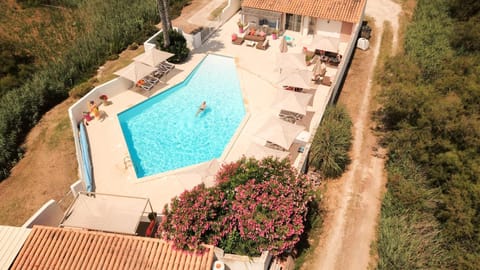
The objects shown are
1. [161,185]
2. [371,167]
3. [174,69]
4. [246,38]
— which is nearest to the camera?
[161,185]

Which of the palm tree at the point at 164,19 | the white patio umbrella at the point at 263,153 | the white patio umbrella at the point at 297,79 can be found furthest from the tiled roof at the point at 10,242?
the palm tree at the point at 164,19

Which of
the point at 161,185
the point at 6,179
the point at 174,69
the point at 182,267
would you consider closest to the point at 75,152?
the point at 6,179

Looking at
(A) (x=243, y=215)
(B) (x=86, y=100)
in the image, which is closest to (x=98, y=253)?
(A) (x=243, y=215)

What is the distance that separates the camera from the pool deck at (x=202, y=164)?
1969 centimetres

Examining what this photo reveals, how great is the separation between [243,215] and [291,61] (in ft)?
51.7

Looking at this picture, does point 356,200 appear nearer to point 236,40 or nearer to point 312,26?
point 312,26

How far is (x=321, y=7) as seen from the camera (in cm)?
3111

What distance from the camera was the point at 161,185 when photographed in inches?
794

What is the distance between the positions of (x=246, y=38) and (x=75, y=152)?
59.1ft

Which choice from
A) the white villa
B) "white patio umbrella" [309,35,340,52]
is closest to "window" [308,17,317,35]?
the white villa

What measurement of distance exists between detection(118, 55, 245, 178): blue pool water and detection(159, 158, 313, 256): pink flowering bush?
21.3ft

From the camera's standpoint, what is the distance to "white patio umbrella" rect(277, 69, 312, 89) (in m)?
25.1

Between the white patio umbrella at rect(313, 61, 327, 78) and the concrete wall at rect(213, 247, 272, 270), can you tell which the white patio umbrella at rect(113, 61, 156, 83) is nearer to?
the white patio umbrella at rect(313, 61, 327, 78)

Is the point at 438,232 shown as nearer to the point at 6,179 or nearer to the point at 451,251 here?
the point at 451,251
